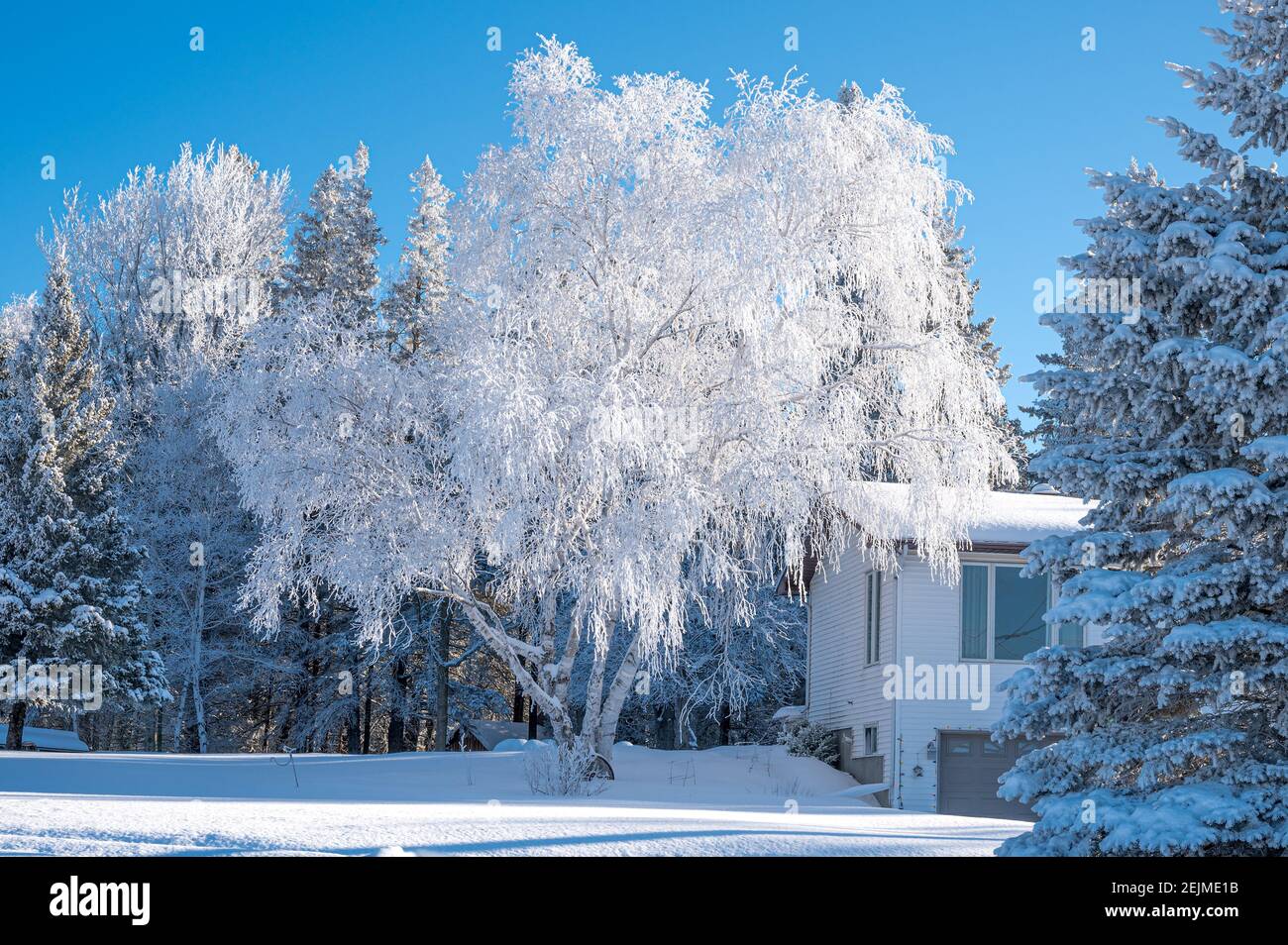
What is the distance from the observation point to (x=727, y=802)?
51.4ft

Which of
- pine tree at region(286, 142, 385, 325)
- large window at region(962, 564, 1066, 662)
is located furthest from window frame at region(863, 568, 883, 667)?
pine tree at region(286, 142, 385, 325)

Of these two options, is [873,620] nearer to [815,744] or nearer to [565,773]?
[815,744]

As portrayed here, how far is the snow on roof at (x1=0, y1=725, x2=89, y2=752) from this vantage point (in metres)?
29.2

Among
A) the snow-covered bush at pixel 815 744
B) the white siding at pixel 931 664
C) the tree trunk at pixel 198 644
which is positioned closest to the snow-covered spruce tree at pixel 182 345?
the tree trunk at pixel 198 644

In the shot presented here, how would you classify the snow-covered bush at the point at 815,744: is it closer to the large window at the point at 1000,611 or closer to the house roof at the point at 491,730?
the large window at the point at 1000,611

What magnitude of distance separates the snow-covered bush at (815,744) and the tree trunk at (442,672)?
376 inches

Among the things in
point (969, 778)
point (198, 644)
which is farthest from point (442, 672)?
point (969, 778)

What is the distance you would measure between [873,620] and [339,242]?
20290mm

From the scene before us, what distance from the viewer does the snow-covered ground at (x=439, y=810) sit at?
28.8ft

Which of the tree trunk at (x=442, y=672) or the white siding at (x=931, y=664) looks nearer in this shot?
the white siding at (x=931, y=664)

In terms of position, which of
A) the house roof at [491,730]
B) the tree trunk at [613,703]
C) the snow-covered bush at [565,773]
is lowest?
the house roof at [491,730]
